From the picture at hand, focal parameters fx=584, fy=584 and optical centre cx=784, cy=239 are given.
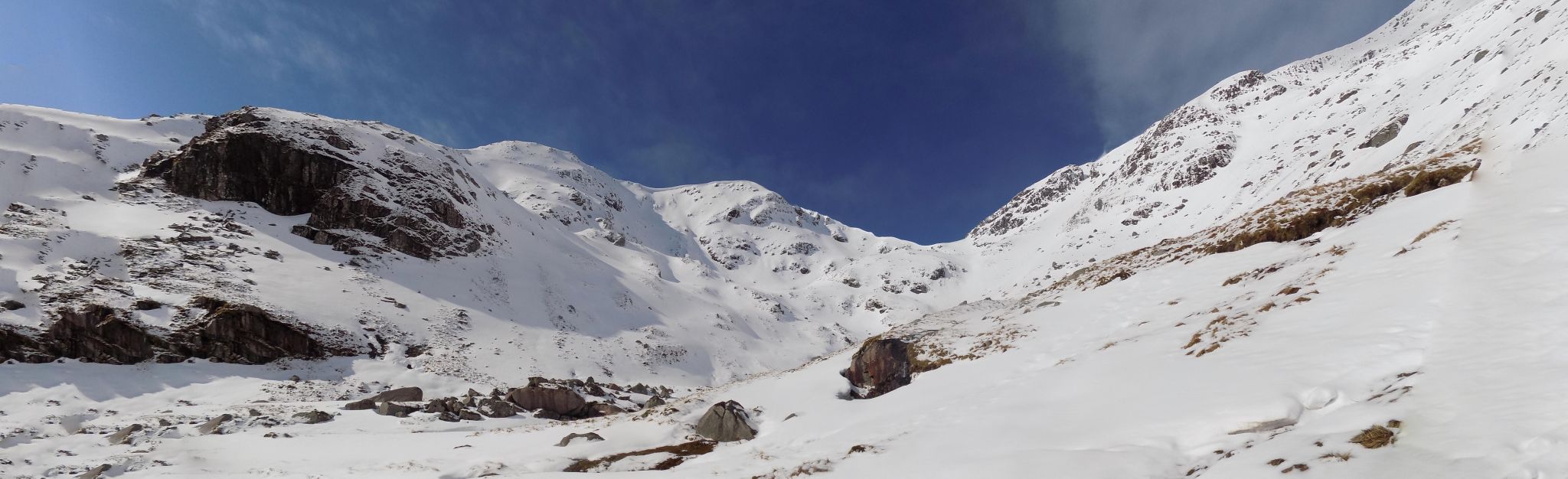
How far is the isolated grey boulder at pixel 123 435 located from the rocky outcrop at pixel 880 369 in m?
24.1

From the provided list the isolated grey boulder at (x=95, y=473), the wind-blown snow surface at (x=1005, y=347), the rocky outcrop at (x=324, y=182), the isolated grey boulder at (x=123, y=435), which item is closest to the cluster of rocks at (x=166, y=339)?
the wind-blown snow surface at (x=1005, y=347)

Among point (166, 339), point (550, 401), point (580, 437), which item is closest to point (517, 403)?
point (550, 401)

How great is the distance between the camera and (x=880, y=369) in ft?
67.6

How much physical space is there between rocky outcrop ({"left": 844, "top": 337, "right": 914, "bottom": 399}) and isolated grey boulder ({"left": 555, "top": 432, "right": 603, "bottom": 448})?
8.25 m

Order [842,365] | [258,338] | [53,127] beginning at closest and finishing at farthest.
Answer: [842,365], [258,338], [53,127]

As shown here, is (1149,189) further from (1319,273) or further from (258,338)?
(258,338)

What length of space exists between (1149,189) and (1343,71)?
41.7 meters

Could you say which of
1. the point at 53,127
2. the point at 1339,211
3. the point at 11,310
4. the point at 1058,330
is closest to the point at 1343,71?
the point at 1339,211

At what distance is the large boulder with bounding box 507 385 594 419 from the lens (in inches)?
1171

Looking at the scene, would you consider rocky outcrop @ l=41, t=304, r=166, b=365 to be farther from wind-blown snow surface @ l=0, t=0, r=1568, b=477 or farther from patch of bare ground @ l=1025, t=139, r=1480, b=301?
patch of bare ground @ l=1025, t=139, r=1480, b=301

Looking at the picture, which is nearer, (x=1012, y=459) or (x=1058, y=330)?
(x=1012, y=459)

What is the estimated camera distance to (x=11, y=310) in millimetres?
28250

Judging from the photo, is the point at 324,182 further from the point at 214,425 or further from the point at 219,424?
the point at 214,425

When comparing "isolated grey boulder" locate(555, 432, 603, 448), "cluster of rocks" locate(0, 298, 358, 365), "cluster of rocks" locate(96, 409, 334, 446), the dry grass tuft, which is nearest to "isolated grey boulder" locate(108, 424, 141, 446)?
"cluster of rocks" locate(96, 409, 334, 446)
